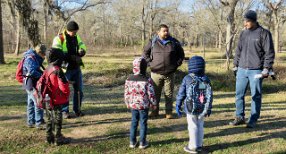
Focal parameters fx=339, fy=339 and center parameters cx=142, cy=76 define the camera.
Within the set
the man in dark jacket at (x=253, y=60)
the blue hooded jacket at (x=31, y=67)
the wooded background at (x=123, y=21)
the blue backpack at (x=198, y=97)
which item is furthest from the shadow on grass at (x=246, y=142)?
the wooded background at (x=123, y=21)

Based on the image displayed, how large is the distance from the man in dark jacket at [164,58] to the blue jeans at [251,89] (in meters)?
1.27

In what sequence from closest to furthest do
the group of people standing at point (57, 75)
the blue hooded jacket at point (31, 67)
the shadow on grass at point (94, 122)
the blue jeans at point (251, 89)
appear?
1. the group of people standing at point (57, 75)
2. the blue hooded jacket at point (31, 67)
3. the blue jeans at point (251, 89)
4. the shadow on grass at point (94, 122)

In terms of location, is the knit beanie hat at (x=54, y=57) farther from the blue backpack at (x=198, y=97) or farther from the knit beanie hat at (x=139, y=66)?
the blue backpack at (x=198, y=97)

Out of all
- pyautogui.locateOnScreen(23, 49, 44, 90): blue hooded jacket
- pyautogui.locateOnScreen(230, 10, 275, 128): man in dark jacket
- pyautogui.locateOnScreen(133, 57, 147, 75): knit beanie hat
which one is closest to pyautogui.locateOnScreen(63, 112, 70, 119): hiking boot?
pyautogui.locateOnScreen(23, 49, 44, 90): blue hooded jacket

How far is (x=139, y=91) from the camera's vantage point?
16.5 ft

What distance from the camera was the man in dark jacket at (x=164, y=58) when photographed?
6691mm

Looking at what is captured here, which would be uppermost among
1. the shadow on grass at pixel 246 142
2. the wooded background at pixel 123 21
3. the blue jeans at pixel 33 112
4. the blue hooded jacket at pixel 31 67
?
the wooded background at pixel 123 21

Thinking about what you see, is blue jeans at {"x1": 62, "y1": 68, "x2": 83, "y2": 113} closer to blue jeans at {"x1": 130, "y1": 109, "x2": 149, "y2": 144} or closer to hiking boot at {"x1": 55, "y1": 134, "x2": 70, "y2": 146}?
hiking boot at {"x1": 55, "y1": 134, "x2": 70, "y2": 146}

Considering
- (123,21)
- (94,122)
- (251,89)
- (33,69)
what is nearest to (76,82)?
(94,122)

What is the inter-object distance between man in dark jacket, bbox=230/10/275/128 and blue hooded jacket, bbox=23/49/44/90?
3699mm

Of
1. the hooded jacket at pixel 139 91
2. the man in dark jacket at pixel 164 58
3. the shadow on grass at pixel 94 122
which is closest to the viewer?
the hooded jacket at pixel 139 91

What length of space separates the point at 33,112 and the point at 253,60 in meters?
4.17

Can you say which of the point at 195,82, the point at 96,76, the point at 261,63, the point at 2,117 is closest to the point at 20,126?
the point at 2,117

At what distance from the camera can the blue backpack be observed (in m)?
4.81
